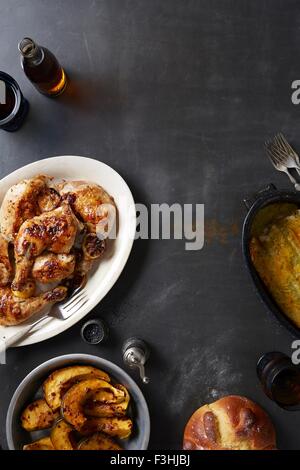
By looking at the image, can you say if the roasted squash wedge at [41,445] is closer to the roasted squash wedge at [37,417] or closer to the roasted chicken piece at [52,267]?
the roasted squash wedge at [37,417]

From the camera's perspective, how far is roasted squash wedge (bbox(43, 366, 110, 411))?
5.78ft

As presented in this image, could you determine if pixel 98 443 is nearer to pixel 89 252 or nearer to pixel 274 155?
pixel 89 252

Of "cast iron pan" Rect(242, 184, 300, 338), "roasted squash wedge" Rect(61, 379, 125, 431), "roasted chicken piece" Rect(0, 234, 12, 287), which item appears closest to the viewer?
"cast iron pan" Rect(242, 184, 300, 338)

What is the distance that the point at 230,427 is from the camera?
1.68 m

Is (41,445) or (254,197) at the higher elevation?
(254,197)

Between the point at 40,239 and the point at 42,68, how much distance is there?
61cm

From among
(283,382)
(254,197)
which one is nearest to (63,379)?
(283,382)

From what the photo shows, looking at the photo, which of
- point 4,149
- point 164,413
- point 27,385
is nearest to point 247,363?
point 164,413

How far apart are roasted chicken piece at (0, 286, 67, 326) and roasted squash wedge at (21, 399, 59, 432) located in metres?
0.31

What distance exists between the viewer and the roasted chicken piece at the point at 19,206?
5.97 feet

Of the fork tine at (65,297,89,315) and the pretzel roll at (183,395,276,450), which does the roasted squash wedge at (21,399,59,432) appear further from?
the pretzel roll at (183,395,276,450)

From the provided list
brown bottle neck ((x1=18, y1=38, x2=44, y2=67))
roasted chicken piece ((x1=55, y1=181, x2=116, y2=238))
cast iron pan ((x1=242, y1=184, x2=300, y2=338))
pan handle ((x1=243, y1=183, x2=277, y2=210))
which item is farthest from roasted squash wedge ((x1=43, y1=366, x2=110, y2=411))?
brown bottle neck ((x1=18, y1=38, x2=44, y2=67))

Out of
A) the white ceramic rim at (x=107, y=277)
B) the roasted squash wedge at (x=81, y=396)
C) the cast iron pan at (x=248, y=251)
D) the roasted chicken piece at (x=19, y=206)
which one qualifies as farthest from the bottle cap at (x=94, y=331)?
the cast iron pan at (x=248, y=251)

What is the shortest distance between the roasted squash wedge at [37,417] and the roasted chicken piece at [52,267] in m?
0.44
